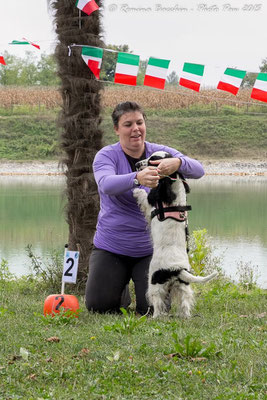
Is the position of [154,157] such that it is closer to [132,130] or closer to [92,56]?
[132,130]

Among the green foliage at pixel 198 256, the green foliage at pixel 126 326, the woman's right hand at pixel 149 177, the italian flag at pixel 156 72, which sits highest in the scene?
the italian flag at pixel 156 72

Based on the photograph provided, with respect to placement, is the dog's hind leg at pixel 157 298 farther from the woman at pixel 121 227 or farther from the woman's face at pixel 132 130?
the woman's face at pixel 132 130

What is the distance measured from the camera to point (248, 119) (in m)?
39.9

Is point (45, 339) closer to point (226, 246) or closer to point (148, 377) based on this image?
point (148, 377)

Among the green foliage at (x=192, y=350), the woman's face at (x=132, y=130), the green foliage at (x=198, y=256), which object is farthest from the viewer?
the green foliage at (x=198, y=256)

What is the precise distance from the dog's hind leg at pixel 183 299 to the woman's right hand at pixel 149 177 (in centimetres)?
89

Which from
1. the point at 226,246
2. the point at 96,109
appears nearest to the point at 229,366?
the point at 96,109

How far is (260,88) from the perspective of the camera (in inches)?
316

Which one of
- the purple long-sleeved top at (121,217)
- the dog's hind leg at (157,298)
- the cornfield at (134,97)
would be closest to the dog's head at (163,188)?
the purple long-sleeved top at (121,217)

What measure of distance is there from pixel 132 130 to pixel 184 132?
32.9 metres

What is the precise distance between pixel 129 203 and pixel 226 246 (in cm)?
748

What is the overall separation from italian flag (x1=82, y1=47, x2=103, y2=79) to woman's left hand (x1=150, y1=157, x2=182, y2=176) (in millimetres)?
2797

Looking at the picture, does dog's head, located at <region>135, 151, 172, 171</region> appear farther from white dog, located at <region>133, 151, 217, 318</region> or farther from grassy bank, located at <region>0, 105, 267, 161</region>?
grassy bank, located at <region>0, 105, 267, 161</region>

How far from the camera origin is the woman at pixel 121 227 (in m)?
5.16
